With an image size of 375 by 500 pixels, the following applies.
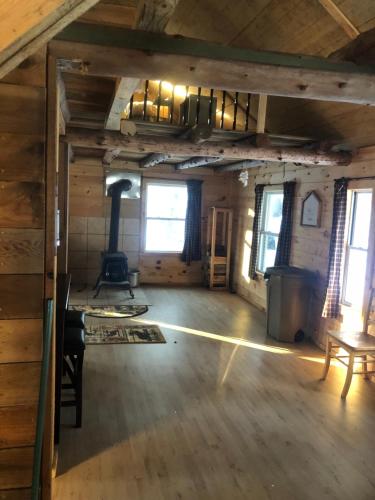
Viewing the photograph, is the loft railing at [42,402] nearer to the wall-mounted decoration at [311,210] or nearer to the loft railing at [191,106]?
the loft railing at [191,106]

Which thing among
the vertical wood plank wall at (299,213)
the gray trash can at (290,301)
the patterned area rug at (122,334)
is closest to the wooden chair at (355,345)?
the vertical wood plank wall at (299,213)

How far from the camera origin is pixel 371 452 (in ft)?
9.64

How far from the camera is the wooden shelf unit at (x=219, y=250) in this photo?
26.0ft

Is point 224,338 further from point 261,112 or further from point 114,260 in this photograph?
point 261,112

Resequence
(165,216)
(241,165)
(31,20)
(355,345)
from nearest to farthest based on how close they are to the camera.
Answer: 1. (31,20)
2. (355,345)
3. (241,165)
4. (165,216)

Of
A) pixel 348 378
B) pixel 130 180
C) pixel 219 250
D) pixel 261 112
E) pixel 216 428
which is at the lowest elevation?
pixel 216 428

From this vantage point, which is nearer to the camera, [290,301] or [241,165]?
[290,301]

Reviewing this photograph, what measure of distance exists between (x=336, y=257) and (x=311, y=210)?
0.87 m

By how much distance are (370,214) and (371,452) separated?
7.62 ft

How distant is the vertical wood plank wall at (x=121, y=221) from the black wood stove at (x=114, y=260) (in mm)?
486

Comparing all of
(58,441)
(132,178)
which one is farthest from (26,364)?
(132,178)

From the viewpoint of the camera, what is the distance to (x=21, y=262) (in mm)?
1927

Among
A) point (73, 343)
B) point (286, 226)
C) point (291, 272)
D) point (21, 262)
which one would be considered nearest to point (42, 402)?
point (21, 262)

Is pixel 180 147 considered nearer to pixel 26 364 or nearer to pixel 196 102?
pixel 196 102
